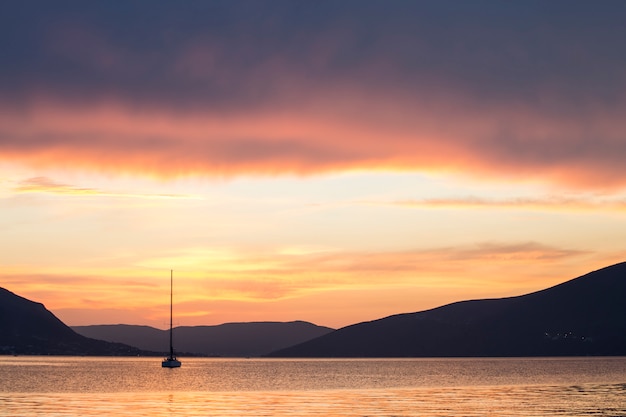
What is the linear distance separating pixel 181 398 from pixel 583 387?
64964 millimetres

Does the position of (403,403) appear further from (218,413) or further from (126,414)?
(126,414)

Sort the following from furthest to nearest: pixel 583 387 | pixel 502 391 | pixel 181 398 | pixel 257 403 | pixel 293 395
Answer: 1. pixel 583 387
2. pixel 502 391
3. pixel 293 395
4. pixel 181 398
5. pixel 257 403

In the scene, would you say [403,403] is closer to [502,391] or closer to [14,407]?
[502,391]

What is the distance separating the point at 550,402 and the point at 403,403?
56.1 feet

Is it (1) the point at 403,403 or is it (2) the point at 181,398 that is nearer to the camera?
(1) the point at 403,403

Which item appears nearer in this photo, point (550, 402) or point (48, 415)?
point (48, 415)

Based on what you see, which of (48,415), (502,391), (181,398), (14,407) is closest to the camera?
(48,415)

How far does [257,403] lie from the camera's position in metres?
109

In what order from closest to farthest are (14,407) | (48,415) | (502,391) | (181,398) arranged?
1. (48,415)
2. (14,407)
3. (181,398)
4. (502,391)

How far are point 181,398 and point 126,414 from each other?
26.3 meters

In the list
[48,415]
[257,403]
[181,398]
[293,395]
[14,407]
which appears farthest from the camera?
[293,395]

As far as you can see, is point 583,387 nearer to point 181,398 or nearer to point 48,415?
point 181,398

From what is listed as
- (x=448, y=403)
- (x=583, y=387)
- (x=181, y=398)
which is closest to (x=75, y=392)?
(x=181, y=398)

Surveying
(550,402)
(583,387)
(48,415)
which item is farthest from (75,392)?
(583,387)
